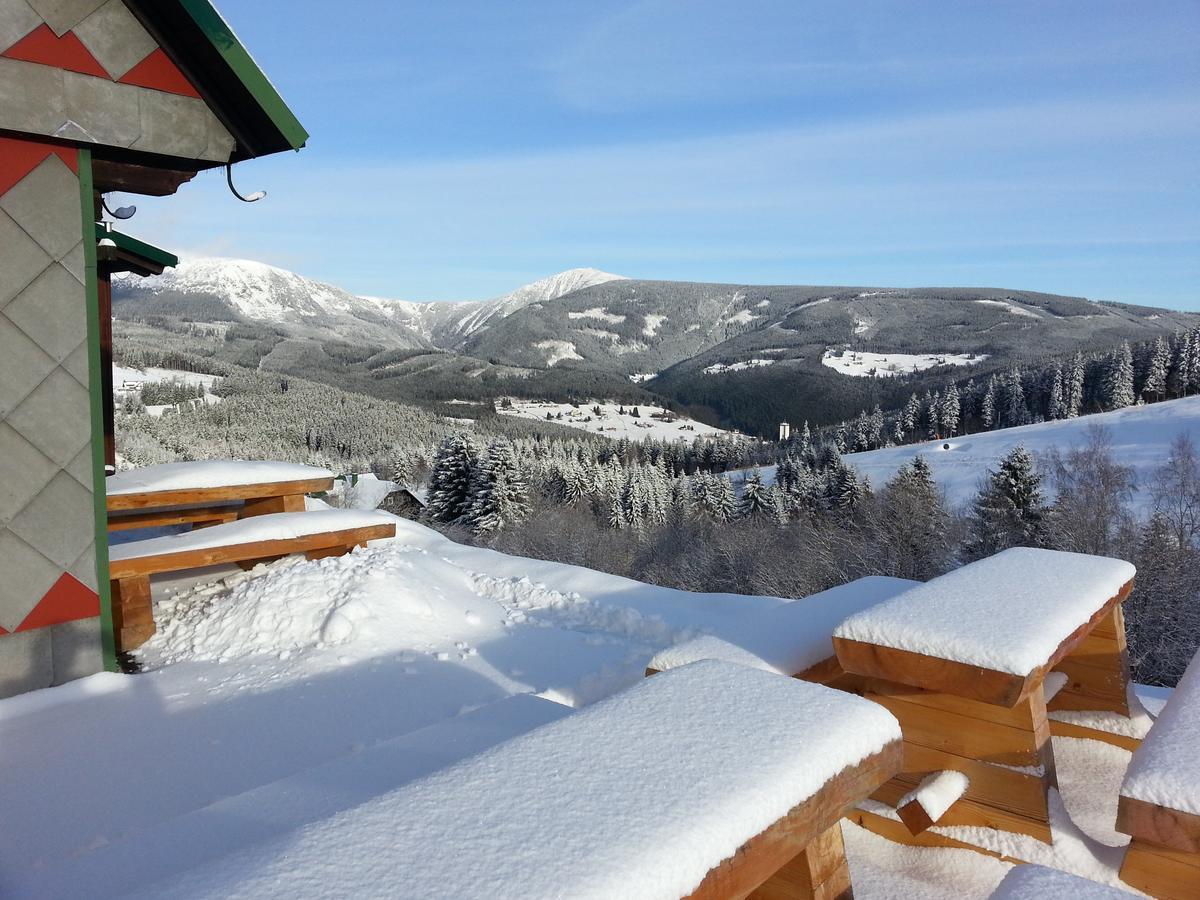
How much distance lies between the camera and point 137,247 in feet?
17.5

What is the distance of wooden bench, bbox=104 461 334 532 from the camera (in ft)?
17.6

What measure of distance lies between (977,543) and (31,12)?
39.6 m

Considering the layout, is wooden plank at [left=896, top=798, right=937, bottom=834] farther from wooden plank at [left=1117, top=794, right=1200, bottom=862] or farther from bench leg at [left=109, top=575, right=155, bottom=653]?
bench leg at [left=109, top=575, right=155, bottom=653]

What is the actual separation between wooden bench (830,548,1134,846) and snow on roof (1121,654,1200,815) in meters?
0.28

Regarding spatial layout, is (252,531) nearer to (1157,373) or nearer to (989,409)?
(1157,373)

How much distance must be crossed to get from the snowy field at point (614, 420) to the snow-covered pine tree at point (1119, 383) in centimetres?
5489

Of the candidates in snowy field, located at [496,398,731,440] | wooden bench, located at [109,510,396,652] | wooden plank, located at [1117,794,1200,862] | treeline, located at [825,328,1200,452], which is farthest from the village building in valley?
snowy field, located at [496,398,731,440]

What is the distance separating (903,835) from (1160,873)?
0.70 m

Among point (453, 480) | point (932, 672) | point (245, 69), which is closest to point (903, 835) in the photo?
point (932, 672)

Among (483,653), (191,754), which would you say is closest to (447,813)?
(191,754)

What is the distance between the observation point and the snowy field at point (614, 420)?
119812 millimetres

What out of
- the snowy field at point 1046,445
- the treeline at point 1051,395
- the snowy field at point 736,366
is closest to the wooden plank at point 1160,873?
the snowy field at point 1046,445

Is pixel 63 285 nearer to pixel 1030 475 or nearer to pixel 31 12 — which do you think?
pixel 31 12

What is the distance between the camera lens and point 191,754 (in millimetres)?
3234
